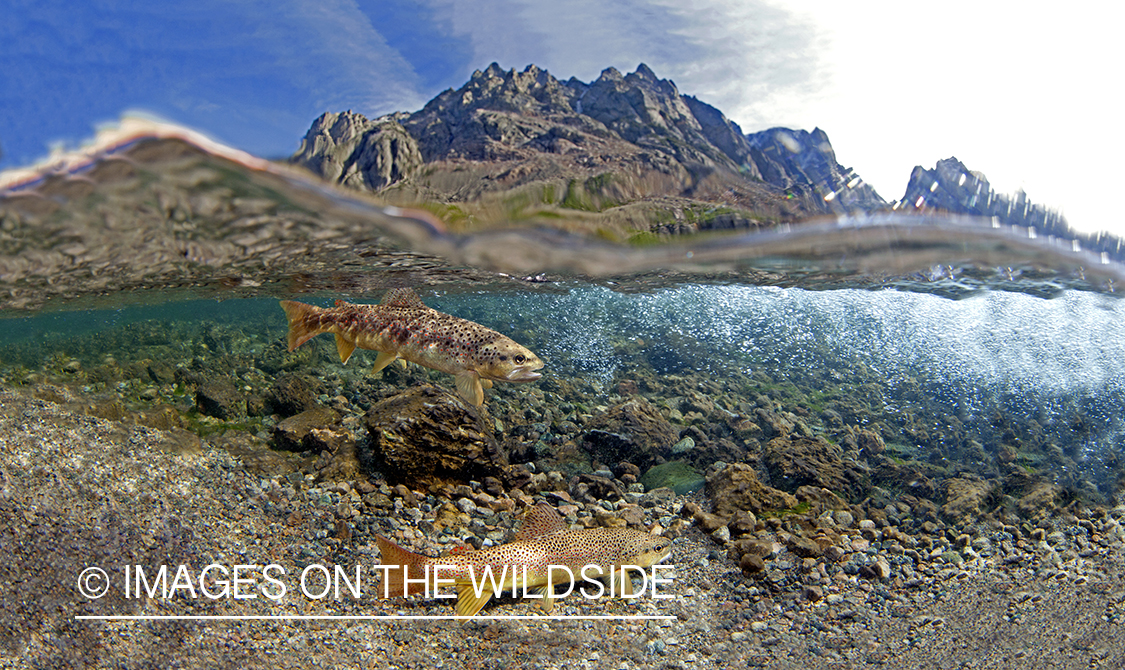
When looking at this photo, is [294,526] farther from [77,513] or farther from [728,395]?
[728,395]

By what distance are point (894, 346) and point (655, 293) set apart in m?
9.32

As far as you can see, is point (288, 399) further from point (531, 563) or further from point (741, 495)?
point (741, 495)

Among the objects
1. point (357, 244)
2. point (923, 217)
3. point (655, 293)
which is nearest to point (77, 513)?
point (357, 244)

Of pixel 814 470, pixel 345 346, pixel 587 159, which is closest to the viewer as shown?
pixel 345 346

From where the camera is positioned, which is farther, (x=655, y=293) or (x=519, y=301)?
(x=519, y=301)

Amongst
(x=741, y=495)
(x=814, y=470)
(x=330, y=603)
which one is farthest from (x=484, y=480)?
(x=814, y=470)

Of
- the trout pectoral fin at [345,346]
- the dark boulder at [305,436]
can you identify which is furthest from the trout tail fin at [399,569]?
the dark boulder at [305,436]

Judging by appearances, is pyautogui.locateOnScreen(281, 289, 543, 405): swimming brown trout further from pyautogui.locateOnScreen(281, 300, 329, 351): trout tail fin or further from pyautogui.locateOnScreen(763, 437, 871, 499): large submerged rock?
pyautogui.locateOnScreen(763, 437, 871, 499): large submerged rock

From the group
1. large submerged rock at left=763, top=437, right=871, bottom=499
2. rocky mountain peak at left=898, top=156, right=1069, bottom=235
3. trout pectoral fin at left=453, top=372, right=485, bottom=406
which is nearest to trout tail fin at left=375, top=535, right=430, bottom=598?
trout pectoral fin at left=453, top=372, right=485, bottom=406

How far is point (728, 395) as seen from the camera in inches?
507

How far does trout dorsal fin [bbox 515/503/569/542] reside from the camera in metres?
4.72

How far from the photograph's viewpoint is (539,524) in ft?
15.7

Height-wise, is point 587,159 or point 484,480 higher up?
point 587,159

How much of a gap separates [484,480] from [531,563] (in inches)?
94.1
